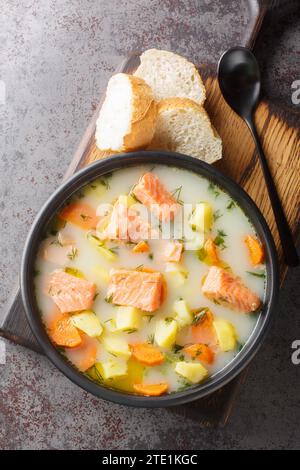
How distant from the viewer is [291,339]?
3387 mm

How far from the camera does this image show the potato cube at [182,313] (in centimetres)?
275

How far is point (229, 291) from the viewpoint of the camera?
2.72 m

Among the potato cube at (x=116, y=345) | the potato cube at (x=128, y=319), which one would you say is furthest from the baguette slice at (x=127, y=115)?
the potato cube at (x=116, y=345)

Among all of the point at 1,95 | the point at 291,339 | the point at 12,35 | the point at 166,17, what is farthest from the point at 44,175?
the point at 291,339

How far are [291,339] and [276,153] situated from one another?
0.95m

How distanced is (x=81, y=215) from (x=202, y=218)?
52 cm

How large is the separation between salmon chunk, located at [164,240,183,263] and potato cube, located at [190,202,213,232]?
0.11m

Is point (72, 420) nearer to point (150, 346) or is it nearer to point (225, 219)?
point (150, 346)

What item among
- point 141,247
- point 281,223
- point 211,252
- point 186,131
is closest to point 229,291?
point 211,252

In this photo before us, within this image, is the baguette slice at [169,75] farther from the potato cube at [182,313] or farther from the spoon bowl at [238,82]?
the potato cube at [182,313]

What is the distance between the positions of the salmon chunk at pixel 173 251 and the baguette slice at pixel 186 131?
1.66ft

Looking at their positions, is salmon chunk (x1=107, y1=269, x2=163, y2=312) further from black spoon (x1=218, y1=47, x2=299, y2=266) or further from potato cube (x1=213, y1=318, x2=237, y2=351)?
black spoon (x1=218, y1=47, x2=299, y2=266)

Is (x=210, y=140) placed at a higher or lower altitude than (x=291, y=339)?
higher

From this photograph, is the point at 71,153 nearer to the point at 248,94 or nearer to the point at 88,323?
the point at 248,94
